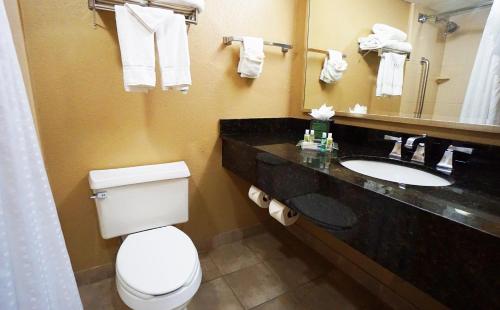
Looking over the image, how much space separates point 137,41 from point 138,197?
2.54ft

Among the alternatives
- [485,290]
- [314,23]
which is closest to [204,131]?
[314,23]

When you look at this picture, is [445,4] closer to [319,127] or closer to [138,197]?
[319,127]

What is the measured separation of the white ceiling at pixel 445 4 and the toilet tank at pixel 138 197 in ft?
4.89

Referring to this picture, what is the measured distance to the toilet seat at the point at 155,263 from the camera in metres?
0.98

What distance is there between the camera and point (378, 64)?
148cm


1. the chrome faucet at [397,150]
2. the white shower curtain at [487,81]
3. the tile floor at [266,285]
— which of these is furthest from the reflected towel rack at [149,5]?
the tile floor at [266,285]

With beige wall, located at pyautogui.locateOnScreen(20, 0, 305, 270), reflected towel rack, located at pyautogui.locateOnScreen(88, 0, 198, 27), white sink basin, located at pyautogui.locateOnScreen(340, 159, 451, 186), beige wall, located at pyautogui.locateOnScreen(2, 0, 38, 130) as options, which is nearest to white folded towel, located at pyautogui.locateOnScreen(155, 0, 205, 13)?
reflected towel rack, located at pyautogui.locateOnScreen(88, 0, 198, 27)

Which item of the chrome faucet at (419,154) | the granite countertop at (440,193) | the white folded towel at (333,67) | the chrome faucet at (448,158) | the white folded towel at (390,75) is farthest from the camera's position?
the white folded towel at (333,67)

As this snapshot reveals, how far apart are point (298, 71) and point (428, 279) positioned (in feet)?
5.08

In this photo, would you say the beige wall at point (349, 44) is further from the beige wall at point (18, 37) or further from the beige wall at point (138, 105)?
the beige wall at point (18, 37)

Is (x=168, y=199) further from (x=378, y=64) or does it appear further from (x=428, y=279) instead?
(x=378, y=64)

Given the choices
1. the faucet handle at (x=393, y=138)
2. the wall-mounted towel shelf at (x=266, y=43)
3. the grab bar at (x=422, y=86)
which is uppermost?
the wall-mounted towel shelf at (x=266, y=43)

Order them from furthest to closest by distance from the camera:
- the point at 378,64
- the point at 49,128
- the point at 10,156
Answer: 1. the point at 378,64
2. the point at 49,128
3. the point at 10,156

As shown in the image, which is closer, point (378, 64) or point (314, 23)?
point (378, 64)
